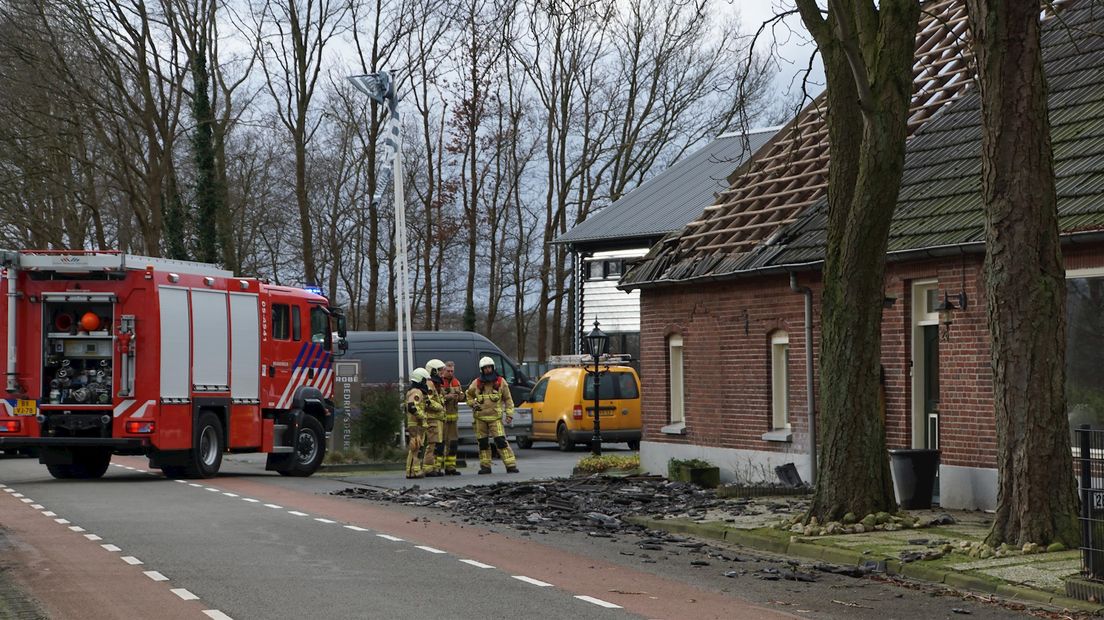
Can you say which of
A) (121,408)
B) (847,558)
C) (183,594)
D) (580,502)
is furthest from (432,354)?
(183,594)

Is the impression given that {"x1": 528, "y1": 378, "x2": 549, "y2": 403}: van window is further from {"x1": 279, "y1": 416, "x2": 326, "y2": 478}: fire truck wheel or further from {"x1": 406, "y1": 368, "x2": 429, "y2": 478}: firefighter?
{"x1": 406, "y1": 368, "x2": 429, "y2": 478}: firefighter

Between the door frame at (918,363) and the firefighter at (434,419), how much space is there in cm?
883

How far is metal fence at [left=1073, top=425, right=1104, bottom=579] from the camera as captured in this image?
36.2 ft

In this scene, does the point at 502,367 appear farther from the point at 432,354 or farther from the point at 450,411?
the point at 450,411

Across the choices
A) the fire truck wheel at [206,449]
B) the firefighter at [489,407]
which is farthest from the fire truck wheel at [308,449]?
the firefighter at [489,407]

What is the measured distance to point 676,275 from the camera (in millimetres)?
24047

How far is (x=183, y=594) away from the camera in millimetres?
11172

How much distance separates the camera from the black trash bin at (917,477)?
1761 cm

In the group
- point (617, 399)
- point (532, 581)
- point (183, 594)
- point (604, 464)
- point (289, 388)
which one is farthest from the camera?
point (617, 399)

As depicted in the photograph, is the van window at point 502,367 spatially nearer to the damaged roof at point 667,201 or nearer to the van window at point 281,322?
the damaged roof at point 667,201

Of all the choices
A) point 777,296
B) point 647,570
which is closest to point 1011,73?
point 647,570

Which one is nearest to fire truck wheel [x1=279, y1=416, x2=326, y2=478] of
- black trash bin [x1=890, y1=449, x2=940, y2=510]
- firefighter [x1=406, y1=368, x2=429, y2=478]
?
firefighter [x1=406, y1=368, x2=429, y2=478]

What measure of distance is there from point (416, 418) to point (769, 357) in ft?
20.4

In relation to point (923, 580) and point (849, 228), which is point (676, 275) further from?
point (923, 580)
